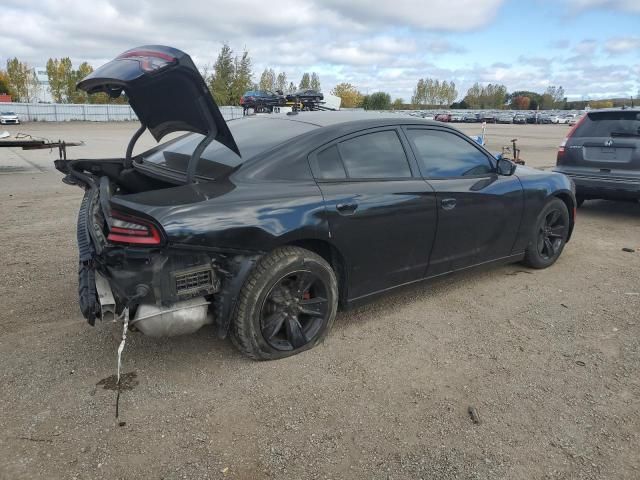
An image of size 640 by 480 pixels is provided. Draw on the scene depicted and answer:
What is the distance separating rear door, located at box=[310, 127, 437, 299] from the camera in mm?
3354

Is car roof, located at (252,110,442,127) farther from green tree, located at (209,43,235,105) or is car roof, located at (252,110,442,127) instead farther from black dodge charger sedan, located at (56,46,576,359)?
green tree, located at (209,43,235,105)

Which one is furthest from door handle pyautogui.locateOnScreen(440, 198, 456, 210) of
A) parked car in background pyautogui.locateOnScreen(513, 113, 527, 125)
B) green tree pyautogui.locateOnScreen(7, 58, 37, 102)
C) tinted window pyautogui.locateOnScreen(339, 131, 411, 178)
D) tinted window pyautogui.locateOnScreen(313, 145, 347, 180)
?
green tree pyautogui.locateOnScreen(7, 58, 37, 102)

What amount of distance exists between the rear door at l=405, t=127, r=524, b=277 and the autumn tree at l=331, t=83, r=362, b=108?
66.8 m

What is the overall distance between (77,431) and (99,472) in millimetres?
357

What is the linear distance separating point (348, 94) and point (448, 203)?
77217 millimetres

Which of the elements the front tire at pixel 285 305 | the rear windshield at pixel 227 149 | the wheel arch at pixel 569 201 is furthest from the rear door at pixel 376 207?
the wheel arch at pixel 569 201

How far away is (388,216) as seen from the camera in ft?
11.6

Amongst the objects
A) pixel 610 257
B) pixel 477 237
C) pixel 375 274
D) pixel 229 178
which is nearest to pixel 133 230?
pixel 229 178

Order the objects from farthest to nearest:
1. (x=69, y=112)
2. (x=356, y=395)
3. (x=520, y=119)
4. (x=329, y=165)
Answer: (x=520, y=119), (x=69, y=112), (x=329, y=165), (x=356, y=395)

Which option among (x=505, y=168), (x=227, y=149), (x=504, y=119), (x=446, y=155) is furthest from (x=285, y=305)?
(x=504, y=119)

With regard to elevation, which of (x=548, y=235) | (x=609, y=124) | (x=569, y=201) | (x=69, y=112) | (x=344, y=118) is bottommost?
(x=548, y=235)

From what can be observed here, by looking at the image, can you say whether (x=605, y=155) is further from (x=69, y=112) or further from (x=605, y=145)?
(x=69, y=112)

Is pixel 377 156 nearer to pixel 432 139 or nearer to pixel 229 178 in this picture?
pixel 432 139

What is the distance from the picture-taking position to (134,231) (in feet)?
8.74
